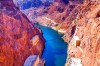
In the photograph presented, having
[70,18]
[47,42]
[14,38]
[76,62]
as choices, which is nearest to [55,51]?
[47,42]

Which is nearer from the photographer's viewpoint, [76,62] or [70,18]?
[76,62]

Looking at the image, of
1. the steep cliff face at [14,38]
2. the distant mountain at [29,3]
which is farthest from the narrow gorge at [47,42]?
the distant mountain at [29,3]

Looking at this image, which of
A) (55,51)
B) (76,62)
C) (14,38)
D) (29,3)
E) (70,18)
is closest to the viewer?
(76,62)

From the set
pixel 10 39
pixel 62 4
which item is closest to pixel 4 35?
pixel 10 39

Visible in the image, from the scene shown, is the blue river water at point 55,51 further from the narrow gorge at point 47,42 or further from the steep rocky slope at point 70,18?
the steep rocky slope at point 70,18

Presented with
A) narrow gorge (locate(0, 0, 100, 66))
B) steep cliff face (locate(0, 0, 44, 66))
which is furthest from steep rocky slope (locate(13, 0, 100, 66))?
steep cliff face (locate(0, 0, 44, 66))

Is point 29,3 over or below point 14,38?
below

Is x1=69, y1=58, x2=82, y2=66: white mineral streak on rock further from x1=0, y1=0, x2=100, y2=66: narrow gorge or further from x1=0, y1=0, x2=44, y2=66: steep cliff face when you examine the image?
Result: x1=0, y1=0, x2=44, y2=66: steep cliff face

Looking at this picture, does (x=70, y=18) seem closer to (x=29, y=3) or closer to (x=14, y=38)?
(x=14, y=38)
